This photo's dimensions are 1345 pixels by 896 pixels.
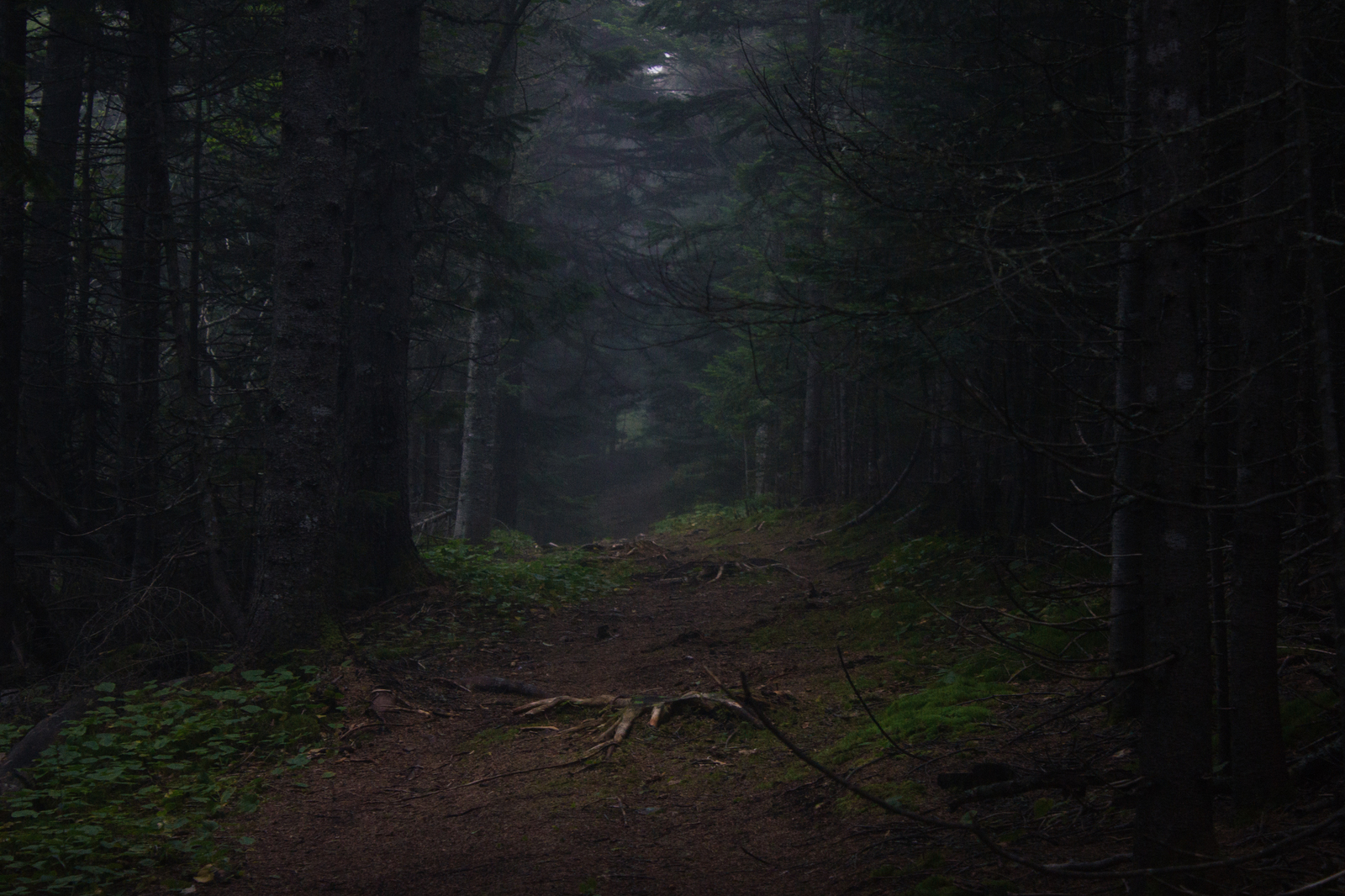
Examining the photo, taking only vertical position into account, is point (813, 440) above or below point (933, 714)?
above

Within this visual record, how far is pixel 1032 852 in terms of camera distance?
3.41 meters

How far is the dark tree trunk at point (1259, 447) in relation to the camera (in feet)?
9.87

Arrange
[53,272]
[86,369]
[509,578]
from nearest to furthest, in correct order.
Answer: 1. [86,369]
2. [53,272]
3. [509,578]

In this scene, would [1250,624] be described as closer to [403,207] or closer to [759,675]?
[759,675]

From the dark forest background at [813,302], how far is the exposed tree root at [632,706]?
7.71 ft

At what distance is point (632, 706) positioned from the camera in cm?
670

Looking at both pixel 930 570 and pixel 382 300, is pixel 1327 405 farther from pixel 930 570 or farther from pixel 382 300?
pixel 382 300

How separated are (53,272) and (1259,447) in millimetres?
Result: 13200

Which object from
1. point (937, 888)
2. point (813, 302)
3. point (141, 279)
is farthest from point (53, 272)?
point (937, 888)

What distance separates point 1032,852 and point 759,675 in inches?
159

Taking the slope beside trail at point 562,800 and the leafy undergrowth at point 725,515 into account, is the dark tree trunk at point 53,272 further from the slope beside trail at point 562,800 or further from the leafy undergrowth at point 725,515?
the leafy undergrowth at point 725,515

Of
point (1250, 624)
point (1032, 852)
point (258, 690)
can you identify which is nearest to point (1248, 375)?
point (1250, 624)

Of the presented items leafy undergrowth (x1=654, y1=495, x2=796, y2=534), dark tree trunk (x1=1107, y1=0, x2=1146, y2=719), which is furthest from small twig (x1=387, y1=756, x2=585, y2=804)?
leafy undergrowth (x1=654, y1=495, x2=796, y2=534)

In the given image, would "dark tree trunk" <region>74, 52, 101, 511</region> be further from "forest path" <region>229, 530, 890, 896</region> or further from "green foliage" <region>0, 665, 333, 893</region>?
"forest path" <region>229, 530, 890, 896</region>
